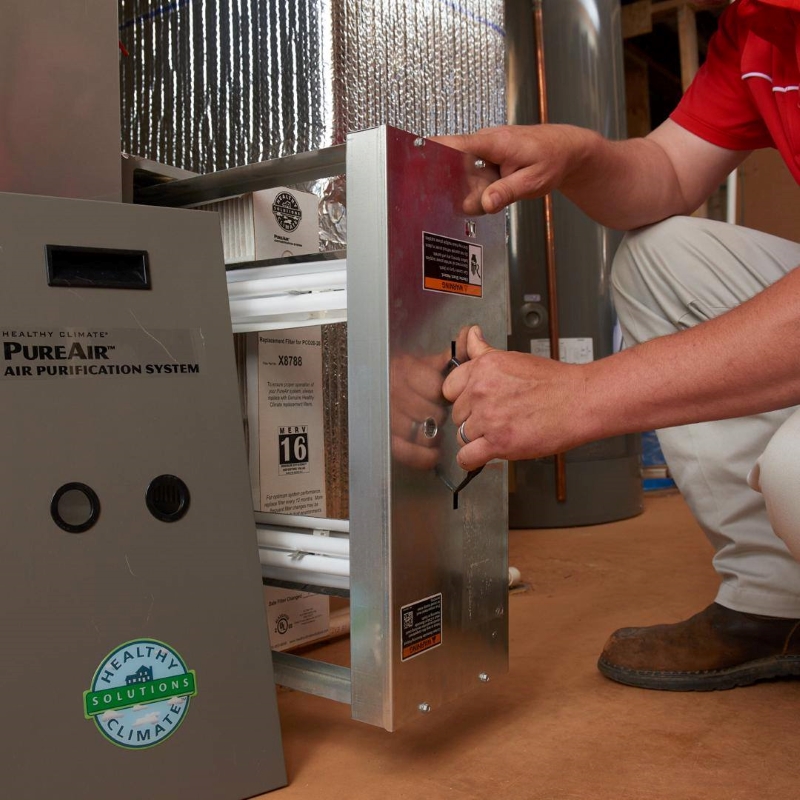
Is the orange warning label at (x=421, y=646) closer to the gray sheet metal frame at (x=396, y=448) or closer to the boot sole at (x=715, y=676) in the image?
the gray sheet metal frame at (x=396, y=448)

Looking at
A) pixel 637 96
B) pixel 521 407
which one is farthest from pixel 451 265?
pixel 637 96

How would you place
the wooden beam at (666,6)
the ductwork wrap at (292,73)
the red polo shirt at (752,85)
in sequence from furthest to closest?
the wooden beam at (666,6), the ductwork wrap at (292,73), the red polo shirt at (752,85)

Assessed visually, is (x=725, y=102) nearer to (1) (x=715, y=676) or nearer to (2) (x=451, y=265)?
(2) (x=451, y=265)

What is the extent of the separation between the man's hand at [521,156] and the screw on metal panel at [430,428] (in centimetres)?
22

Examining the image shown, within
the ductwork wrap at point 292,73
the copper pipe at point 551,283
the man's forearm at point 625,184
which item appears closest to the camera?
the man's forearm at point 625,184

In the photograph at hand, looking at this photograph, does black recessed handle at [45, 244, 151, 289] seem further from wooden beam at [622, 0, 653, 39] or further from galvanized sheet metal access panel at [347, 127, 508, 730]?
wooden beam at [622, 0, 653, 39]

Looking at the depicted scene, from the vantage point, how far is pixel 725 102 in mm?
1293

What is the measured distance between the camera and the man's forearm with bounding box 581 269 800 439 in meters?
0.77

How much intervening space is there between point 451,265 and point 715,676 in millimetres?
669

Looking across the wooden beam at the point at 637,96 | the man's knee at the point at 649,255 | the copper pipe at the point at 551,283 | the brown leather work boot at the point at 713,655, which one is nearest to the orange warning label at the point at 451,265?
the man's knee at the point at 649,255

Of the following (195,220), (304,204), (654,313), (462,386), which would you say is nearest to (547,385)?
(462,386)

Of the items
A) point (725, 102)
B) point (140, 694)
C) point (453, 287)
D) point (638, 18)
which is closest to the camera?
point (140, 694)

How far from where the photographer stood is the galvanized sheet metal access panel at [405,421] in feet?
2.64

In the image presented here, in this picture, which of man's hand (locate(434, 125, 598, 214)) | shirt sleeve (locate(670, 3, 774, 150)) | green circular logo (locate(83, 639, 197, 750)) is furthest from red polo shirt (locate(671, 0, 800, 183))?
green circular logo (locate(83, 639, 197, 750))
